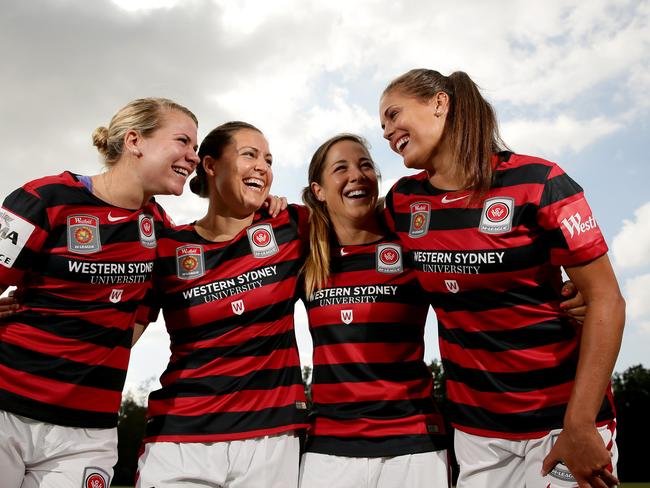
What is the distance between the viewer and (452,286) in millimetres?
3693

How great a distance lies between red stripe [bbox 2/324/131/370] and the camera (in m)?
3.91

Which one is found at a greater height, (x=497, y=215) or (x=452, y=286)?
(x=497, y=215)

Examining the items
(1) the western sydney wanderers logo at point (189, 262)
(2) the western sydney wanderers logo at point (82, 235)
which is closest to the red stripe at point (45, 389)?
(2) the western sydney wanderers logo at point (82, 235)

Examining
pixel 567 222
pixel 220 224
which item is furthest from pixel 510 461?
pixel 220 224

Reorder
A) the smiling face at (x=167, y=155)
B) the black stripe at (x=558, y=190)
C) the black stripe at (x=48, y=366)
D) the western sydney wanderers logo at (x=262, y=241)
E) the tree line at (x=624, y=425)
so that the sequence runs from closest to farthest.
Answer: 1. the black stripe at (x=558, y=190)
2. the black stripe at (x=48, y=366)
3. the smiling face at (x=167, y=155)
4. the western sydney wanderers logo at (x=262, y=241)
5. the tree line at (x=624, y=425)

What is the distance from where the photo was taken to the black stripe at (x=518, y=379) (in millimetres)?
3455

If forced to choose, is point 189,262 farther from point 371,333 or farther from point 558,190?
point 558,190

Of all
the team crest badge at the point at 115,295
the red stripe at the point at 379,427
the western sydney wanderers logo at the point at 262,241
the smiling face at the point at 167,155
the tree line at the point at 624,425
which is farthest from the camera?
the tree line at the point at 624,425

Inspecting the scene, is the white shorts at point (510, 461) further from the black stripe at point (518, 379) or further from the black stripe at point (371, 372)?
the black stripe at point (371, 372)

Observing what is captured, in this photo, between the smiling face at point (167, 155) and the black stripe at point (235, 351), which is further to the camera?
the smiling face at point (167, 155)

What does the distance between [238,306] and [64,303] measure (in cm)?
109

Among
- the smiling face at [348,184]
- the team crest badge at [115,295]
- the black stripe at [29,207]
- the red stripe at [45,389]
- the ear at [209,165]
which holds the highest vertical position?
the ear at [209,165]

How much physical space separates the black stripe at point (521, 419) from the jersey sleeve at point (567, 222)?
31.6 inches

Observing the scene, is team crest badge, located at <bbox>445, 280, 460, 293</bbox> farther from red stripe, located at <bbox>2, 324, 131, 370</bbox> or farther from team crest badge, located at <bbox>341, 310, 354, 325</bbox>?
red stripe, located at <bbox>2, 324, 131, 370</bbox>
